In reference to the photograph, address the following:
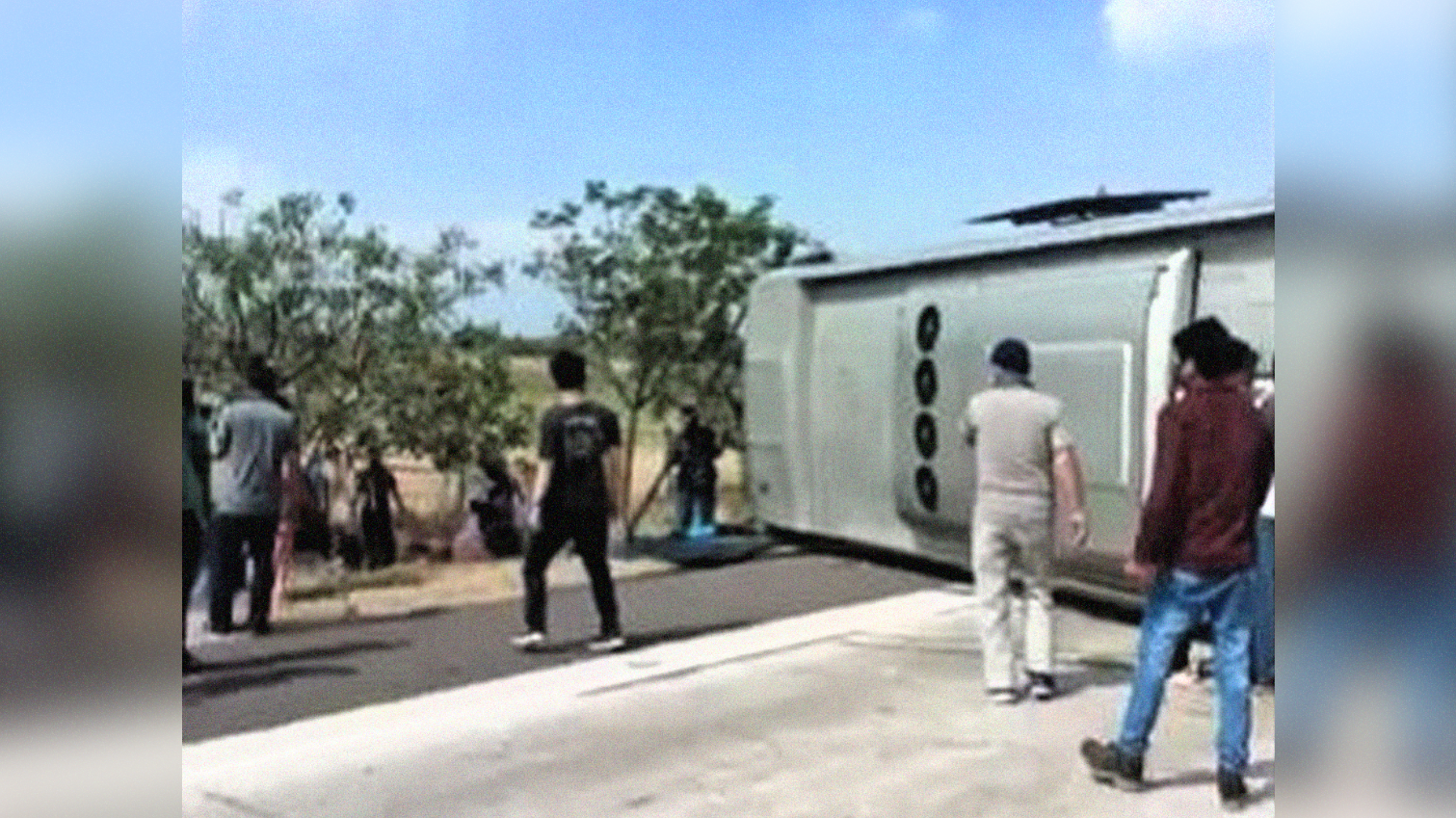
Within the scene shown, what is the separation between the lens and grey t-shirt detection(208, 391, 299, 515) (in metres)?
9.08

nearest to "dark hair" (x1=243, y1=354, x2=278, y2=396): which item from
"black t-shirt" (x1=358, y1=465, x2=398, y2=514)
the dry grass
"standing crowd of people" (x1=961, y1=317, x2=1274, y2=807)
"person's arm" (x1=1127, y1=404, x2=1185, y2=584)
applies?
the dry grass

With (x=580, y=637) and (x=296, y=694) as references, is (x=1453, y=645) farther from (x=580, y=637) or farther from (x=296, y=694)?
(x=580, y=637)

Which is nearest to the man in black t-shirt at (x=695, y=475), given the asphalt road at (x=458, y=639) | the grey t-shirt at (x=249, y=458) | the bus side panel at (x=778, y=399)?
the bus side panel at (x=778, y=399)

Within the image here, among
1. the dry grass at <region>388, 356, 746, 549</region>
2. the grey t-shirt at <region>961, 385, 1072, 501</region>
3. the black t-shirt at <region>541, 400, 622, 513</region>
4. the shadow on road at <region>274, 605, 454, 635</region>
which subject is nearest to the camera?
the grey t-shirt at <region>961, 385, 1072, 501</region>

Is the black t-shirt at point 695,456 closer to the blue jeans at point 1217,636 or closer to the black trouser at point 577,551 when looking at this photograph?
the black trouser at point 577,551

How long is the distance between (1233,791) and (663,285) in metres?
9.65

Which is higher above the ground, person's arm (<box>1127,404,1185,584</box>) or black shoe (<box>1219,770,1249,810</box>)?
person's arm (<box>1127,404,1185,584</box>)

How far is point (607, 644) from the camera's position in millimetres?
8664

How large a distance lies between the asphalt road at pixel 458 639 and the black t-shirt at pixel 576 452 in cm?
78

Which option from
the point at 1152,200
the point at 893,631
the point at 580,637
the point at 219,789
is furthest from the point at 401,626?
the point at 1152,200

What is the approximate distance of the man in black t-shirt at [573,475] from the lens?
8.33 metres

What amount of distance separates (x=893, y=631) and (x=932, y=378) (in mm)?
1853

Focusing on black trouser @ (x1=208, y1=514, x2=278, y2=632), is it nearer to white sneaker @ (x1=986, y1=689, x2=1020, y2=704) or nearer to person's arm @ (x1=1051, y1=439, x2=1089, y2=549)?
white sneaker @ (x1=986, y1=689, x2=1020, y2=704)

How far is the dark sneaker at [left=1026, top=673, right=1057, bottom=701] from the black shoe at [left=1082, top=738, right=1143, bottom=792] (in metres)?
1.22
